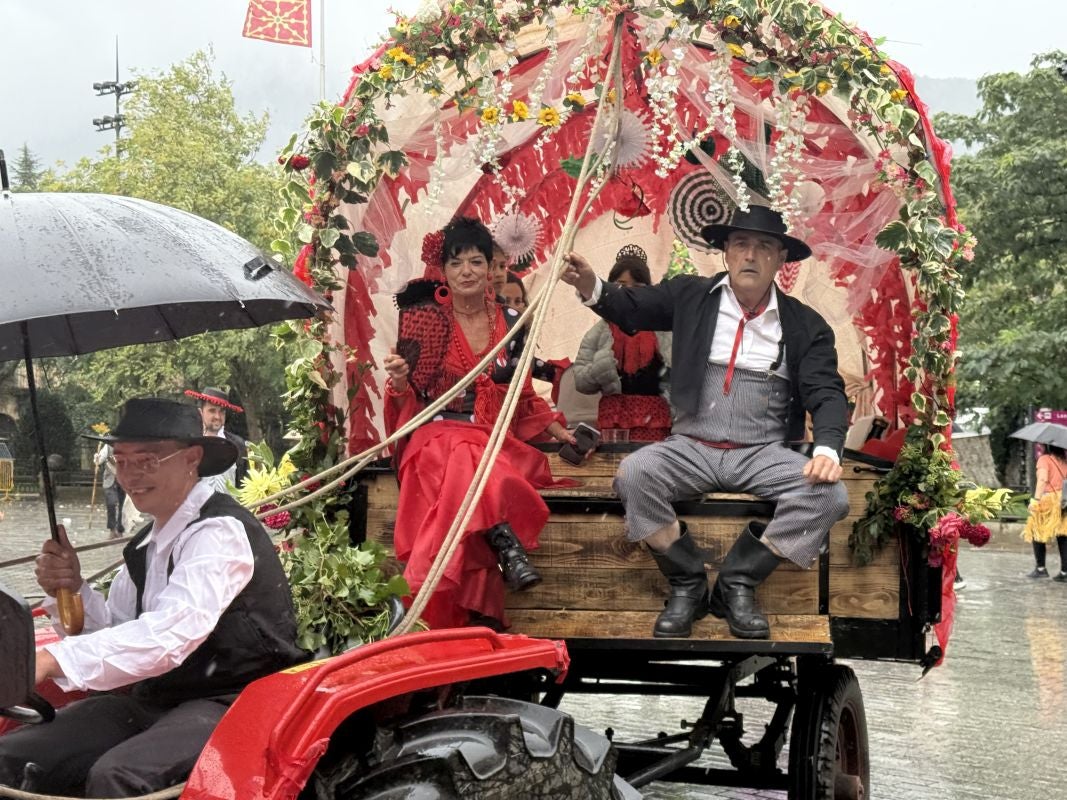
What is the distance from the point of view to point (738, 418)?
200 inches

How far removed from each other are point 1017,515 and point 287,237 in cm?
2409

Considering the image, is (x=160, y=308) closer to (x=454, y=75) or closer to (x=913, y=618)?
(x=454, y=75)

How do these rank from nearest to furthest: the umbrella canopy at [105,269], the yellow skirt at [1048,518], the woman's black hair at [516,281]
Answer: the umbrella canopy at [105,269], the woman's black hair at [516,281], the yellow skirt at [1048,518]

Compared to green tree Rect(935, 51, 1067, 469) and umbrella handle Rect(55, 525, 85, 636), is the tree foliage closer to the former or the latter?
green tree Rect(935, 51, 1067, 469)

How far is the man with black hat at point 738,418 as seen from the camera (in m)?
4.59

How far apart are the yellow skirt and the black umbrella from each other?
1412 cm

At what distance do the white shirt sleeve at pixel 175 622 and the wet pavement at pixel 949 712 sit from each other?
0.48 m

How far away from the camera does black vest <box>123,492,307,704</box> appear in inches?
116

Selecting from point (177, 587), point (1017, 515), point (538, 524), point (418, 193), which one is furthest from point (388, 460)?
point (1017, 515)

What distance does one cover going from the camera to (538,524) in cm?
479

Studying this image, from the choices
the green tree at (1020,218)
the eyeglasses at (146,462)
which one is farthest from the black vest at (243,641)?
the green tree at (1020,218)

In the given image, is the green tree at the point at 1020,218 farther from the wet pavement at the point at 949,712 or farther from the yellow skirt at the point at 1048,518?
the wet pavement at the point at 949,712

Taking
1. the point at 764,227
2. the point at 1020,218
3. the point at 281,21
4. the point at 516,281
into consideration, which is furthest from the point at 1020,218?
the point at 764,227

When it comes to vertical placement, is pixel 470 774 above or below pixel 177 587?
below
